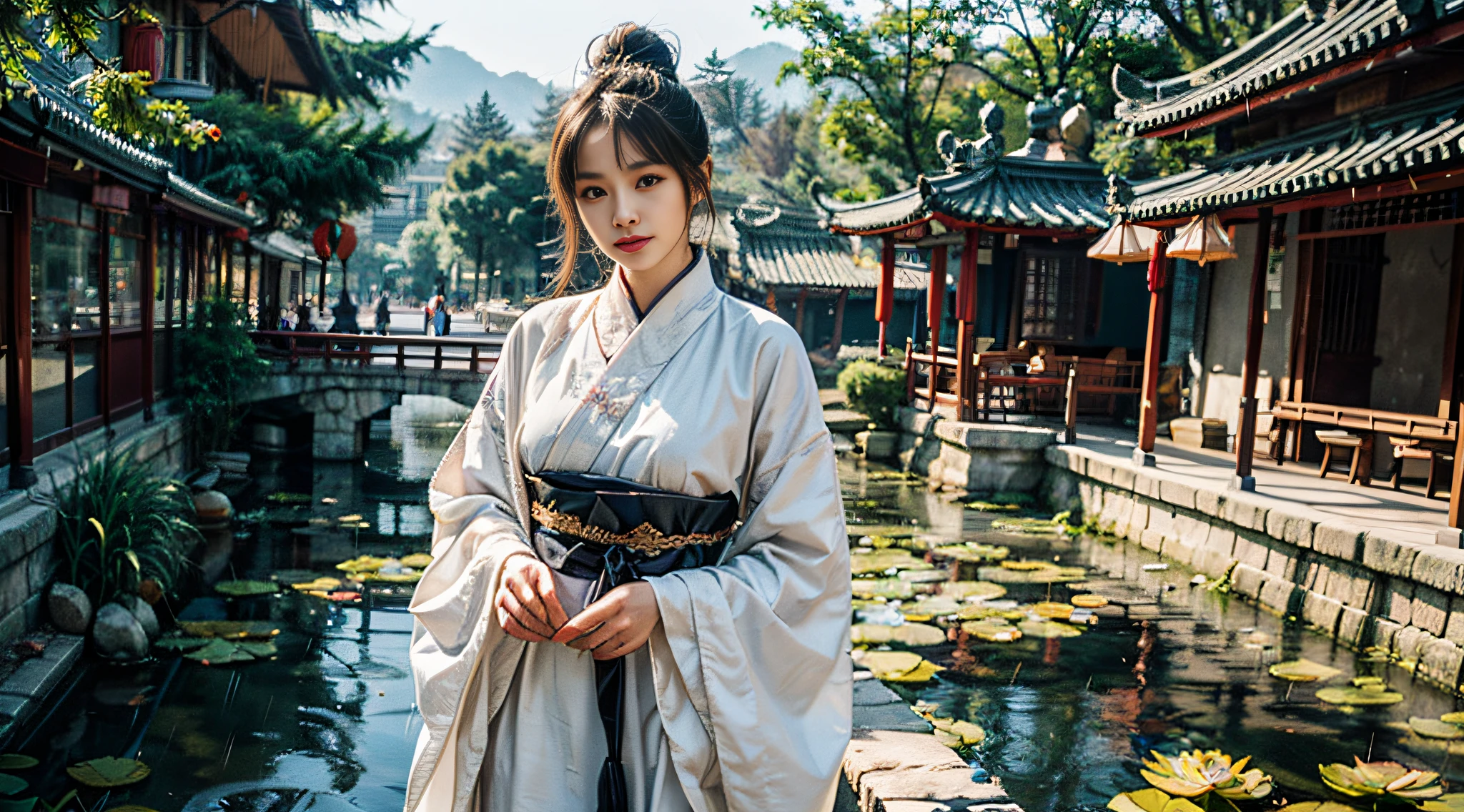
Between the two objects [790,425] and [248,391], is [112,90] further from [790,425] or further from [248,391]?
[248,391]

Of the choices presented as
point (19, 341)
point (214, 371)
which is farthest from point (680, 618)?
point (214, 371)

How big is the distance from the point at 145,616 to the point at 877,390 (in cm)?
1044

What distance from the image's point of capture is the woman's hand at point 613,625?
5.19 ft

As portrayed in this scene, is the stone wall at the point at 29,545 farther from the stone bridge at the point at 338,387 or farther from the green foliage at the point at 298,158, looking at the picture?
the green foliage at the point at 298,158

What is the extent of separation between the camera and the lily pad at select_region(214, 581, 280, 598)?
750 centimetres

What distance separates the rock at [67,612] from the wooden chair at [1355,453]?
910 centimetres

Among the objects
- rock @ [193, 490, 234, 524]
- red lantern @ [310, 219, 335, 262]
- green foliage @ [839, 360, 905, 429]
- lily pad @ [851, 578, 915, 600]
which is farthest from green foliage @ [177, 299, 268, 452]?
lily pad @ [851, 578, 915, 600]

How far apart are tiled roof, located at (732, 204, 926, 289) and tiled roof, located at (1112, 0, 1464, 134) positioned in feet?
40.2

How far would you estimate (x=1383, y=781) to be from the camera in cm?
442

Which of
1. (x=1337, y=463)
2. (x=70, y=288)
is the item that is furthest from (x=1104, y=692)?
(x=70, y=288)

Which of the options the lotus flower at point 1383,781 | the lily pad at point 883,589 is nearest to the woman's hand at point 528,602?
the lotus flower at point 1383,781

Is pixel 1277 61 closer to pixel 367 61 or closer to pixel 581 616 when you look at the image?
pixel 581 616

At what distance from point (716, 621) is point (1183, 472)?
897 cm

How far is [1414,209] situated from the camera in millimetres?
7934
